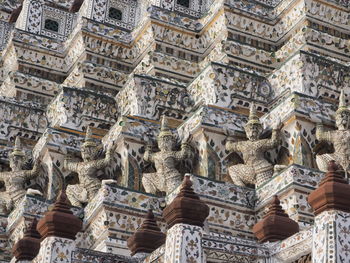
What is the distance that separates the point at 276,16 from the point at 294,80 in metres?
4.59

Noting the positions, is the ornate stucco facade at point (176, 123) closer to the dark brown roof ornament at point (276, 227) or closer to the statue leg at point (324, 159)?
the statue leg at point (324, 159)

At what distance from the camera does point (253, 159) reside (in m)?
17.0

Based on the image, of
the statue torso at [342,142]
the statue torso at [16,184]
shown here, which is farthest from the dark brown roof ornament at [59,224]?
the statue torso at [16,184]

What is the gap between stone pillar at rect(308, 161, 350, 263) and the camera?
34.1ft

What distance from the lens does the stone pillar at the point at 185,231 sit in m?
11.6

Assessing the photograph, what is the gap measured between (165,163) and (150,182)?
426 mm

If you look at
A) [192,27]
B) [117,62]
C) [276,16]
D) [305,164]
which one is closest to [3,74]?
[117,62]

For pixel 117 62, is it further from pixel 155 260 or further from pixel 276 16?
pixel 155 260

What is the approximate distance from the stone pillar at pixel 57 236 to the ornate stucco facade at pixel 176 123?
3cm

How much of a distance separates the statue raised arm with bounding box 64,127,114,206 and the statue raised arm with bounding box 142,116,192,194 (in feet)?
3.22

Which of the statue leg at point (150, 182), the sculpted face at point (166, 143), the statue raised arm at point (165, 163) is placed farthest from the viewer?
the sculpted face at point (166, 143)

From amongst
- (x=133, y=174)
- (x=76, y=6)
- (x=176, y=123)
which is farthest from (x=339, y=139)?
(x=76, y=6)

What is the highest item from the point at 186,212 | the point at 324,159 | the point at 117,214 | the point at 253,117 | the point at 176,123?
the point at 176,123

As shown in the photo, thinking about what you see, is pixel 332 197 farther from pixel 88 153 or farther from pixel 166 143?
pixel 88 153
